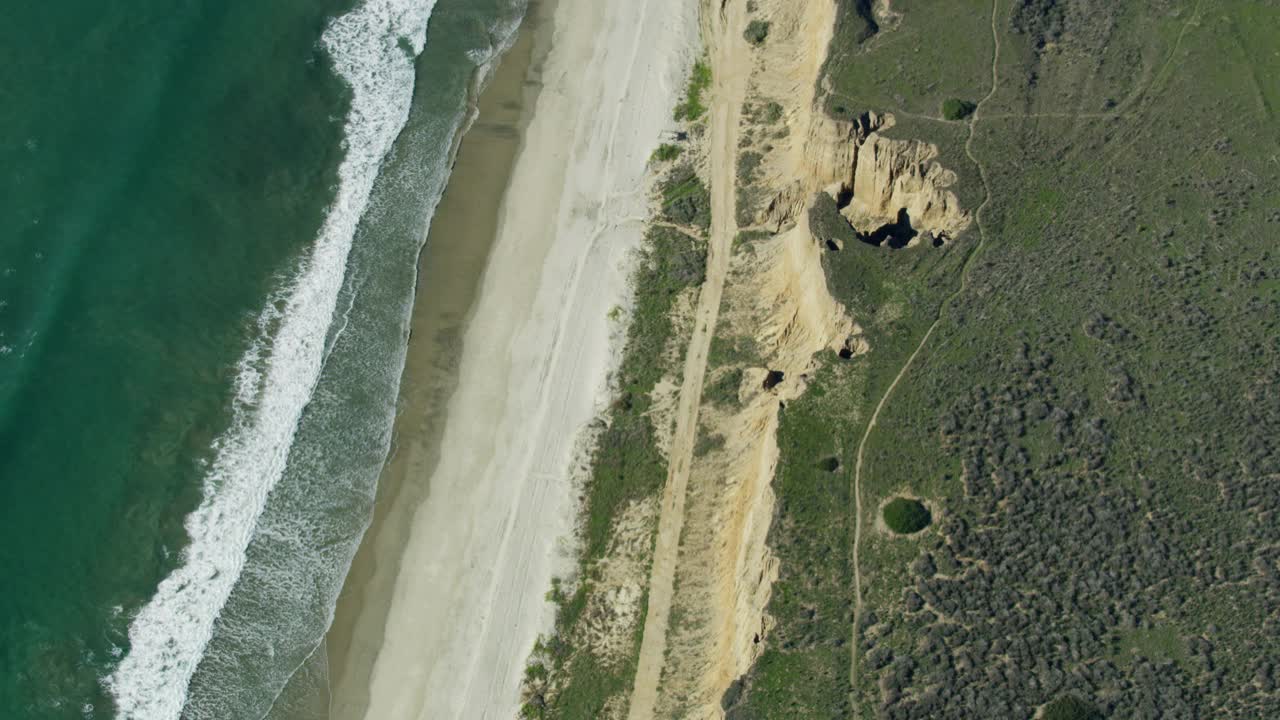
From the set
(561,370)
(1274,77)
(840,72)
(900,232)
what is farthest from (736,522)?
(1274,77)

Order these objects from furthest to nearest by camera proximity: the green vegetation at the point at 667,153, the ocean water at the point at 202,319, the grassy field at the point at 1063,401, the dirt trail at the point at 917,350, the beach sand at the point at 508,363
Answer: the green vegetation at the point at 667,153 → the ocean water at the point at 202,319 → the beach sand at the point at 508,363 → the dirt trail at the point at 917,350 → the grassy field at the point at 1063,401

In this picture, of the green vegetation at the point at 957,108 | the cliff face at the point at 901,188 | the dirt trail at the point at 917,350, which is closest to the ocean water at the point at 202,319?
the dirt trail at the point at 917,350

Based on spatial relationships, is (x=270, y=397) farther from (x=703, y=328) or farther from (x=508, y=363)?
(x=703, y=328)

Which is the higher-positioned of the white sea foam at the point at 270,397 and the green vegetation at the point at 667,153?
the green vegetation at the point at 667,153

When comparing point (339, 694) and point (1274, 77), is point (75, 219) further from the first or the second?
point (1274, 77)

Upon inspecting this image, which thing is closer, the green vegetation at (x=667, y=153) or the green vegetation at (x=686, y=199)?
the green vegetation at (x=686, y=199)

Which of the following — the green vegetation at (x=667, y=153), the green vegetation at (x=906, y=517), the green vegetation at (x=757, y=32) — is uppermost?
the green vegetation at (x=757, y=32)

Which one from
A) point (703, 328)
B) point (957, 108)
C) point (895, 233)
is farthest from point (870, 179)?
point (703, 328)

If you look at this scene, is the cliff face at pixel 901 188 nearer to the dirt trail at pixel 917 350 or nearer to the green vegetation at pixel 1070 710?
the dirt trail at pixel 917 350
